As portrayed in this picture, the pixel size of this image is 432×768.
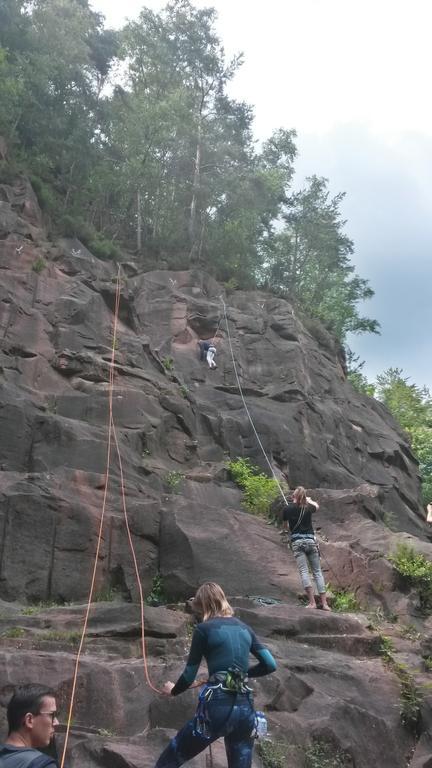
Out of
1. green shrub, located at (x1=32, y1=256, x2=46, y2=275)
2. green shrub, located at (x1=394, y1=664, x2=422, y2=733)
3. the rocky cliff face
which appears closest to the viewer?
the rocky cliff face

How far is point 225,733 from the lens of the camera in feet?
18.3

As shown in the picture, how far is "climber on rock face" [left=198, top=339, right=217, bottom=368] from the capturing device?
903 inches

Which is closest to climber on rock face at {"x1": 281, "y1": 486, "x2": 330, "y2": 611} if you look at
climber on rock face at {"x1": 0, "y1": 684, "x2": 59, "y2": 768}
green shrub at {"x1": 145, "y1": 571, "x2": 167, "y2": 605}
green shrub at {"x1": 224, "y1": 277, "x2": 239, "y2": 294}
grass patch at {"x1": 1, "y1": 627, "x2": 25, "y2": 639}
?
green shrub at {"x1": 145, "y1": 571, "x2": 167, "y2": 605}

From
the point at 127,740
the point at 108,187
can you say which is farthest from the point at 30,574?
the point at 108,187

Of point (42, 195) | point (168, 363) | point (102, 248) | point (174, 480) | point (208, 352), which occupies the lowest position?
point (174, 480)

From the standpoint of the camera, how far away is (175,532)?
13.1 m

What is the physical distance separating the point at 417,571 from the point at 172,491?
5.07m

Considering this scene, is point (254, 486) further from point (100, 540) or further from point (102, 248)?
point (102, 248)

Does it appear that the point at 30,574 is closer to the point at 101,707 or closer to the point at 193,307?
the point at 101,707

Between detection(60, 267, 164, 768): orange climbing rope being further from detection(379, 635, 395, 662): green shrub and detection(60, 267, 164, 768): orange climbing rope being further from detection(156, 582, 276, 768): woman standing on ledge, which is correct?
detection(379, 635, 395, 662): green shrub

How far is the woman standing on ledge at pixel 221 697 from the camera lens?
18.2 feet

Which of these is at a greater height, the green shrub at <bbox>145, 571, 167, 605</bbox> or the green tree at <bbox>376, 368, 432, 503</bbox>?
the green tree at <bbox>376, 368, 432, 503</bbox>

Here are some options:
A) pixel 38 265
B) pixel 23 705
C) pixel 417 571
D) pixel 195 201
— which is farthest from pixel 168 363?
pixel 23 705

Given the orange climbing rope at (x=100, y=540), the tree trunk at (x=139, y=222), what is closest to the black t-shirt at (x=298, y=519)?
the orange climbing rope at (x=100, y=540)
